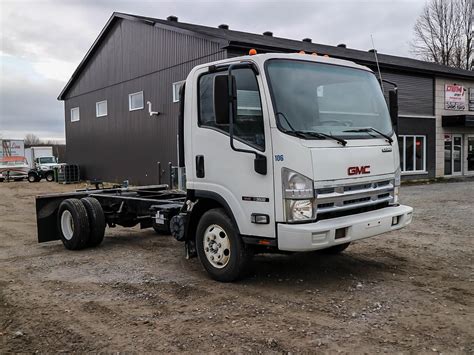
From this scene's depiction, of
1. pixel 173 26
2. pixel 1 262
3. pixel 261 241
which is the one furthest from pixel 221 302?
pixel 173 26

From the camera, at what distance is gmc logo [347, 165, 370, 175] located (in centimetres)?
546

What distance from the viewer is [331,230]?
5.18 metres

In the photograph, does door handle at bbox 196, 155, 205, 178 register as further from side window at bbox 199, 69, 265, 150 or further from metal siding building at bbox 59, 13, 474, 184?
metal siding building at bbox 59, 13, 474, 184

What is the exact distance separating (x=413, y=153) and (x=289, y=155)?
63.4 ft

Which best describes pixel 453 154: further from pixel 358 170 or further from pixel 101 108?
pixel 358 170

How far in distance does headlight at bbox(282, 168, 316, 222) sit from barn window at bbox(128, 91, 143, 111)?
749 inches

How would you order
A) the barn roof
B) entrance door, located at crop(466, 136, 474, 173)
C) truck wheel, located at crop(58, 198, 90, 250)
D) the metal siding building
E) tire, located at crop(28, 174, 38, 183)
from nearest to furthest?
truck wheel, located at crop(58, 198, 90, 250)
the barn roof
the metal siding building
entrance door, located at crop(466, 136, 474, 173)
tire, located at crop(28, 174, 38, 183)

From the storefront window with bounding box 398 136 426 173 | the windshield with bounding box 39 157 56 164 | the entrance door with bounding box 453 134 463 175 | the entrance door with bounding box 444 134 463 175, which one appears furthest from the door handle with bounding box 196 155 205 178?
the windshield with bounding box 39 157 56 164

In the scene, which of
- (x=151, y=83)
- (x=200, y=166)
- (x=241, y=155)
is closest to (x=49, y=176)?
(x=151, y=83)

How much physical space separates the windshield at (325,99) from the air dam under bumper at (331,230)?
983 millimetres

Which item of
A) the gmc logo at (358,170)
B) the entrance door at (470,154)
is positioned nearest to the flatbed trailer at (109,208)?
the gmc logo at (358,170)

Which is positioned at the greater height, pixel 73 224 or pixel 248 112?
pixel 248 112

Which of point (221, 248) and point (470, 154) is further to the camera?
point (470, 154)

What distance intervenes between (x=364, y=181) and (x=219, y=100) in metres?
1.97
